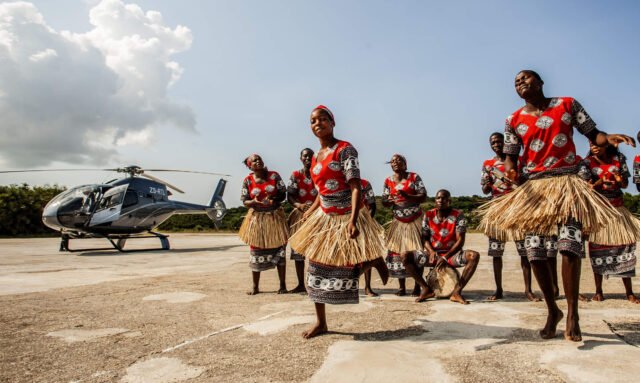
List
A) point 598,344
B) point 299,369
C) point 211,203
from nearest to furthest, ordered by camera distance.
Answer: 1. point 299,369
2. point 598,344
3. point 211,203

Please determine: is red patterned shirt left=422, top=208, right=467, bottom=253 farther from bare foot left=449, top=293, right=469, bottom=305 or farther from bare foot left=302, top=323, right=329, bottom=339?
bare foot left=302, top=323, right=329, bottom=339

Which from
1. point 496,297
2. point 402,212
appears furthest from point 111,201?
point 496,297

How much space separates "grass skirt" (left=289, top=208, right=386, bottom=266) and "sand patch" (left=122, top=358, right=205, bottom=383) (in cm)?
114

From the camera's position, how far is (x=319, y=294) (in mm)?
3287

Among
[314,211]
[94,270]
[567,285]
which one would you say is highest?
[314,211]

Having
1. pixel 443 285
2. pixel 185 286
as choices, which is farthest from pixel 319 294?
pixel 185 286

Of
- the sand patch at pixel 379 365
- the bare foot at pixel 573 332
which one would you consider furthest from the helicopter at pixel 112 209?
the bare foot at pixel 573 332

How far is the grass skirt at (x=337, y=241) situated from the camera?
321 centimetres

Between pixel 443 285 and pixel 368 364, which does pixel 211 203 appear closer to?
pixel 443 285

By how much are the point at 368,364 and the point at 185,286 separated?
153 inches

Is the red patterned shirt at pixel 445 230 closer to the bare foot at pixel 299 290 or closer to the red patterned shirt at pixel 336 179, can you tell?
the bare foot at pixel 299 290

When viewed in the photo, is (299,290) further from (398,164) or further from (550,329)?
(550,329)

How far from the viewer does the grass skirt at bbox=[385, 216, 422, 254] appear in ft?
17.3

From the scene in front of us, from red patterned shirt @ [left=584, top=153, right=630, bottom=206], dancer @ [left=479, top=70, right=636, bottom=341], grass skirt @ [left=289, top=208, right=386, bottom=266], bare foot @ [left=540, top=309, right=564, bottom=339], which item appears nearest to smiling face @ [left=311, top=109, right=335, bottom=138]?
grass skirt @ [left=289, top=208, right=386, bottom=266]
